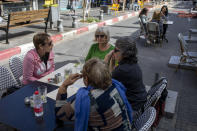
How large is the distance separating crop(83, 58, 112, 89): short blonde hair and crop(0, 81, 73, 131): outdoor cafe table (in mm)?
660

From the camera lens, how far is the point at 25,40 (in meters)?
7.71

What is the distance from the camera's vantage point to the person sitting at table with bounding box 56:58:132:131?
161 centimetres

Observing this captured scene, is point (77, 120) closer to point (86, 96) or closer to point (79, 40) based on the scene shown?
point (86, 96)


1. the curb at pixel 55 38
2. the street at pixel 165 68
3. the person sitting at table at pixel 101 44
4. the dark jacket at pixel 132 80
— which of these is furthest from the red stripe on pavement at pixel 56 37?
the dark jacket at pixel 132 80

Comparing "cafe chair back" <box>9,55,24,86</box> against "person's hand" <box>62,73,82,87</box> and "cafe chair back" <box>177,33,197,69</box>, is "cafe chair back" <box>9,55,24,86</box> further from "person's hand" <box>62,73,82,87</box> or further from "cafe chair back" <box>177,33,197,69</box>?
"cafe chair back" <box>177,33,197,69</box>

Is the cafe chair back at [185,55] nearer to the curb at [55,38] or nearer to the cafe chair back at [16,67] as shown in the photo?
the cafe chair back at [16,67]

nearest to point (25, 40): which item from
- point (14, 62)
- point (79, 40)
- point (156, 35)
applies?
point (79, 40)

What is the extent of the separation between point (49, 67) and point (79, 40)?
5356 millimetres

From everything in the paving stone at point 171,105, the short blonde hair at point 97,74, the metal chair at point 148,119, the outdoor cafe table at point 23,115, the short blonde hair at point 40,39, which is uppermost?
the short blonde hair at point 40,39

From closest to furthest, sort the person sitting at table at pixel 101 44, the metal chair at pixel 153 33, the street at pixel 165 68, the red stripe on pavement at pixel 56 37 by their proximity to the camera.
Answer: the street at pixel 165 68 < the person sitting at table at pixel 101 44 < the metal chair at pixel 153 33 < the red stripe on pavement at pixel 56 37

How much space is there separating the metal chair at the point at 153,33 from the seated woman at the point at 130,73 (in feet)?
18.6

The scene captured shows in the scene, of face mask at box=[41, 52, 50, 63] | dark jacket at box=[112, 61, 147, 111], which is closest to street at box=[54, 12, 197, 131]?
dark jacket at box=[112, 61, 147, 111]

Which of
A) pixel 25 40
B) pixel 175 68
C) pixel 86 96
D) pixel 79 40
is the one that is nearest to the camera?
pixel 86 96

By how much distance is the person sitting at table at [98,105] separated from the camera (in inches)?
63.3
